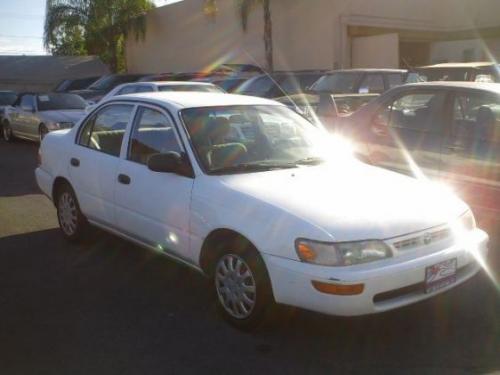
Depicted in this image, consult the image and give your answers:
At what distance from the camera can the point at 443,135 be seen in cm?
601

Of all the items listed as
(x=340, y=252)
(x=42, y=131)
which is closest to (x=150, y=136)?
(x=340, y=252)

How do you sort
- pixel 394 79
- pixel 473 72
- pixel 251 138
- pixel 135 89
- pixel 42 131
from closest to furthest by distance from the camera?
pixel 251 138 → pixel 473 72 → pixel 135 89 → pixel 394 79 → pixel 42 131

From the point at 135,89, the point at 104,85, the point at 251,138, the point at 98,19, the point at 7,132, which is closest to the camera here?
the point at 251,138

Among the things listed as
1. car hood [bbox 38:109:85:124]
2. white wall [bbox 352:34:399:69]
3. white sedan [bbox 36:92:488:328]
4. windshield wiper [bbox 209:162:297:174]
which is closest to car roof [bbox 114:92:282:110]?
white sedan [bbox 36:92:488:328]

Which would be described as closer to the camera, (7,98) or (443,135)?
(443,135)

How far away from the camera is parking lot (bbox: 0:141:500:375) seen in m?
3.63

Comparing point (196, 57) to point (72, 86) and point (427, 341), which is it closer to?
point (72, 86)

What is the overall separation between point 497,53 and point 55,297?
86.3 feet

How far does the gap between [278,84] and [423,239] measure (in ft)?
36.8

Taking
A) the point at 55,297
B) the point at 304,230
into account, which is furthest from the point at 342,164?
the point at 55,297

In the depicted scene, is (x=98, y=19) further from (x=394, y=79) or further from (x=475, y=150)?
(x=475, y=150)

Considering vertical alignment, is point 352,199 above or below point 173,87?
below

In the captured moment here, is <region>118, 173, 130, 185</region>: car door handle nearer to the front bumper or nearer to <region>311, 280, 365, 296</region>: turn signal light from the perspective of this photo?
the front bumper

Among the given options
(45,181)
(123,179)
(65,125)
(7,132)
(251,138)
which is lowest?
(7,132)
